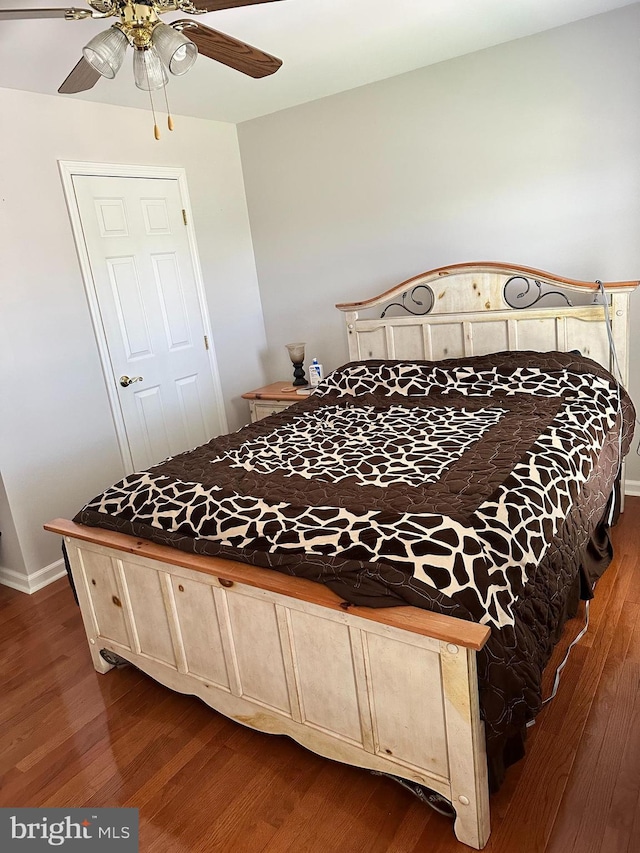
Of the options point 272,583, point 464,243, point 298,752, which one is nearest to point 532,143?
point 464,243

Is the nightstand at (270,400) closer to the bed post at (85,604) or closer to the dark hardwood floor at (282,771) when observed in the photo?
the bed post at (85,604)

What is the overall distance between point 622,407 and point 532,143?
1.45 m

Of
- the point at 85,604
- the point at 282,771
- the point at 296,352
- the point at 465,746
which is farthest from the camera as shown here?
the point at 296,352

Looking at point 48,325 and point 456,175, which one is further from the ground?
point 456,175

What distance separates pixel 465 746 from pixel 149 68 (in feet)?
6.44

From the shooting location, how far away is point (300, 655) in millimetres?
1740

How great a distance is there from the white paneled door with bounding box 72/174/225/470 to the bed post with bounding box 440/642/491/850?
2626 mm

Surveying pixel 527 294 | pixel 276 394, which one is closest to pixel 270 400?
pixel 276 394

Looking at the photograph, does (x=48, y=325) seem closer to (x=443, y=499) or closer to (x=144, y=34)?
(x=144, y=34)

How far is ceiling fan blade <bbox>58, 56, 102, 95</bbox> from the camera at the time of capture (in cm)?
197

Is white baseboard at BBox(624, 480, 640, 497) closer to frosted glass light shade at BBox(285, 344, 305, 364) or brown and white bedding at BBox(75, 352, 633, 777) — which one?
brown and white bedding at BBox(75, 352, 633, 777)

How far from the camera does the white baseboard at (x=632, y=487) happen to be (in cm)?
331

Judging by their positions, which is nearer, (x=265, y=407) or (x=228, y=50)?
(x=228, y=50)

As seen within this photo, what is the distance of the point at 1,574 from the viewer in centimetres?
331
